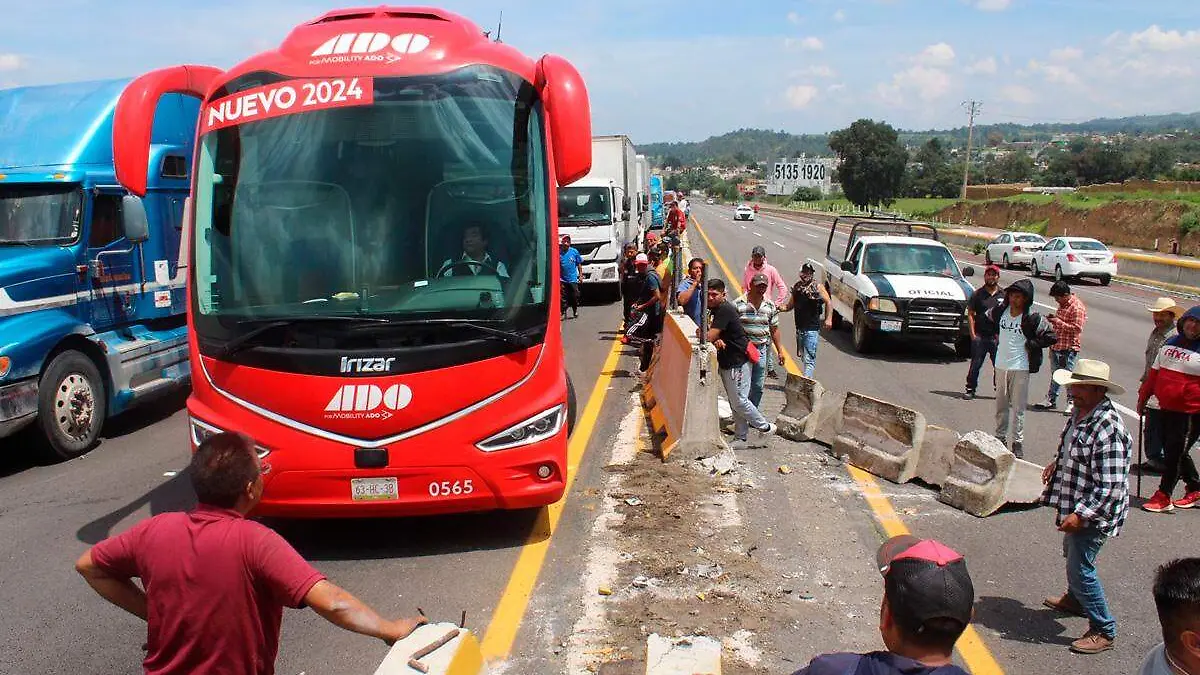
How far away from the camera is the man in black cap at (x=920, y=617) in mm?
2414

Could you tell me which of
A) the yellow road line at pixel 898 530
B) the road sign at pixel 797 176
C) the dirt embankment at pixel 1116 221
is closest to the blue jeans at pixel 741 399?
the yellow road line at pixel 898 530

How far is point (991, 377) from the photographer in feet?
44.5

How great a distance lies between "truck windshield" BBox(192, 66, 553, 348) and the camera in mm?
5973

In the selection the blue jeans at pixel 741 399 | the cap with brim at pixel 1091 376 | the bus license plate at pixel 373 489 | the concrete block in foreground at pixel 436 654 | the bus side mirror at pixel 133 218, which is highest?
the bus side mirror at pixel 133 218

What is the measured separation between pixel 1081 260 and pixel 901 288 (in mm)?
19624

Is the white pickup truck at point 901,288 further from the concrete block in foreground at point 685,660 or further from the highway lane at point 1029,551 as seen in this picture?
the concrete block in foreground at point 685,660

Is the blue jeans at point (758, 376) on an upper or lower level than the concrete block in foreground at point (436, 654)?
lower

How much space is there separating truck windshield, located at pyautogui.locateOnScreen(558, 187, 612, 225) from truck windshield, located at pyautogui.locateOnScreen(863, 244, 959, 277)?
7.22 m

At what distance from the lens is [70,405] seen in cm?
899

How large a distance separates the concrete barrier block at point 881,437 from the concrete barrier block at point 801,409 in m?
0.27

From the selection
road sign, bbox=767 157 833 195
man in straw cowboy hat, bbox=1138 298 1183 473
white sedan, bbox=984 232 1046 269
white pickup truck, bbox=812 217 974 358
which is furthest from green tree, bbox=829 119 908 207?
man in straw cowboy hat, bbox=1138 298 1183 473

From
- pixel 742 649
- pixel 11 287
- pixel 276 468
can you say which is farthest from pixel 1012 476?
pixel 11 287

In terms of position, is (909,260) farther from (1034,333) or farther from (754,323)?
(754,323)

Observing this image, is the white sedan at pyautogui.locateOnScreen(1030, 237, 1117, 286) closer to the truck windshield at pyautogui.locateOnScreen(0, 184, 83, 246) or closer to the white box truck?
the white box truck
